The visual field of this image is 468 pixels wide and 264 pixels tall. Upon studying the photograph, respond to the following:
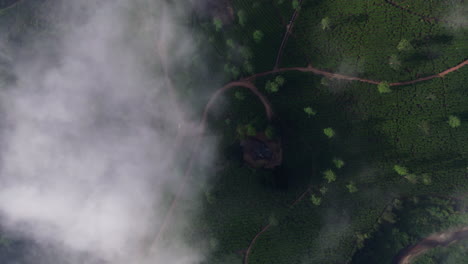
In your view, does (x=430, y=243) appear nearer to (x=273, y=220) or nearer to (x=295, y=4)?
(x=273, y=220)

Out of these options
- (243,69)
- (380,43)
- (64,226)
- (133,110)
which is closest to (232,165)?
(243,69)

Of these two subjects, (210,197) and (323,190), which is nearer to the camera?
(323,190)

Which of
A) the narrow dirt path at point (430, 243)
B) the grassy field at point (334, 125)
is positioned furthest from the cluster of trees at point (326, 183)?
the narrow dirt path at point (430, 243)

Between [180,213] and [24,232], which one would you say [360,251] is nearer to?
[180,213]

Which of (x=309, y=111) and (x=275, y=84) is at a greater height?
(x=275, y=84)

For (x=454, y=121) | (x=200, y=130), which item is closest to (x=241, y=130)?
(x=200, y=130)
